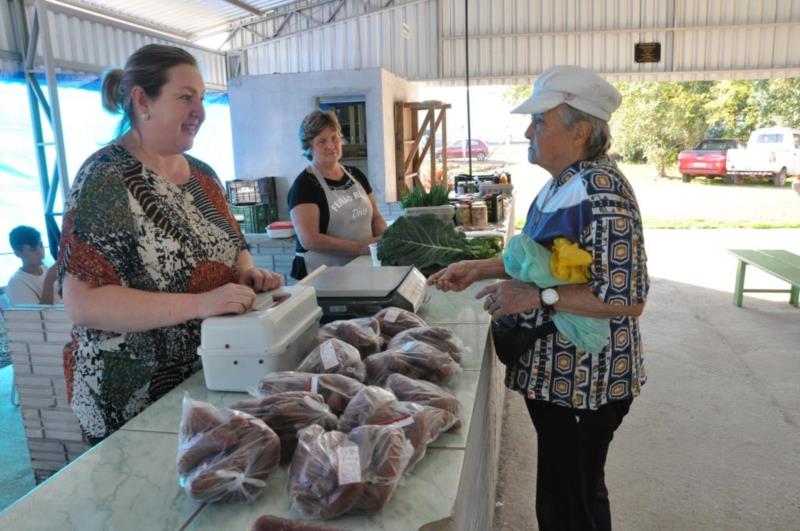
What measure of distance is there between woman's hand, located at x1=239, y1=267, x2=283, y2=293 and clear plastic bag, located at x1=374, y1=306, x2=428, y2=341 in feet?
1.05

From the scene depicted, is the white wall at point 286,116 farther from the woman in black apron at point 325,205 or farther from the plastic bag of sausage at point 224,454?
the plastic bag of sausage at point 224,454

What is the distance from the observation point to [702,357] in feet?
15.6

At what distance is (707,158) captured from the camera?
57.1ft

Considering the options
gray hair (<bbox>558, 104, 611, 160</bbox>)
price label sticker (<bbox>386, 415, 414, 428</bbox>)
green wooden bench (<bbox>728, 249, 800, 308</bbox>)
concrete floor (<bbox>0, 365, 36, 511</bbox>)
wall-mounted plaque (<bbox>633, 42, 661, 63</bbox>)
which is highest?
wall-mounted plaque (<bbox>633, 42, 661, 63</bbox>)

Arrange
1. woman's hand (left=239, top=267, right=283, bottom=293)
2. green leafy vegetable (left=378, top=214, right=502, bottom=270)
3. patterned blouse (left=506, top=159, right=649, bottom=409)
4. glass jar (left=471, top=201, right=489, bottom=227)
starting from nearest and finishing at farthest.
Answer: patterned blouse (left=506, top=159, right=649, bottom=409) → woman's hand (left=239, top=267, right=283, bottom=293) → green leafy vegetable (left=378, top=214, right=502, bottom=270) → glass jar (left=471, top=201, right=489, bottom=227)

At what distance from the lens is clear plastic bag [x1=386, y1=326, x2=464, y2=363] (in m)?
1.58

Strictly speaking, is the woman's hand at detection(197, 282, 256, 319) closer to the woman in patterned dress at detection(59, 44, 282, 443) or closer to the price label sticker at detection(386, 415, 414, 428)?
the woman in patterned dress at detection(59, 44, 282, 443)

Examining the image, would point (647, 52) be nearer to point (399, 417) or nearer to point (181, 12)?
point (181, 12)

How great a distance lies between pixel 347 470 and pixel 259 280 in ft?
3.03

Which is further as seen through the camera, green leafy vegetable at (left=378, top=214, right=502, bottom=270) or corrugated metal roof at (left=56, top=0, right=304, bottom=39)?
corrugated metal roof at (left=56, top=0, right=304, bottom=39)

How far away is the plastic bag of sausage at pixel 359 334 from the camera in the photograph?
1.58m

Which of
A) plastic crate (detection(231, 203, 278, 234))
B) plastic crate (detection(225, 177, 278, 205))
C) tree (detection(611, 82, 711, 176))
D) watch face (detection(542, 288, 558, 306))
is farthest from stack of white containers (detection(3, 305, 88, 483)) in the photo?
tree (detection(611, 82, 711, 176))

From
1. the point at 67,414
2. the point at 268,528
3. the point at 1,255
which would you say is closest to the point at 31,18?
the point at 1,255

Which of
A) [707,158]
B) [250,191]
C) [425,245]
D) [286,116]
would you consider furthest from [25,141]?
[707,158]
